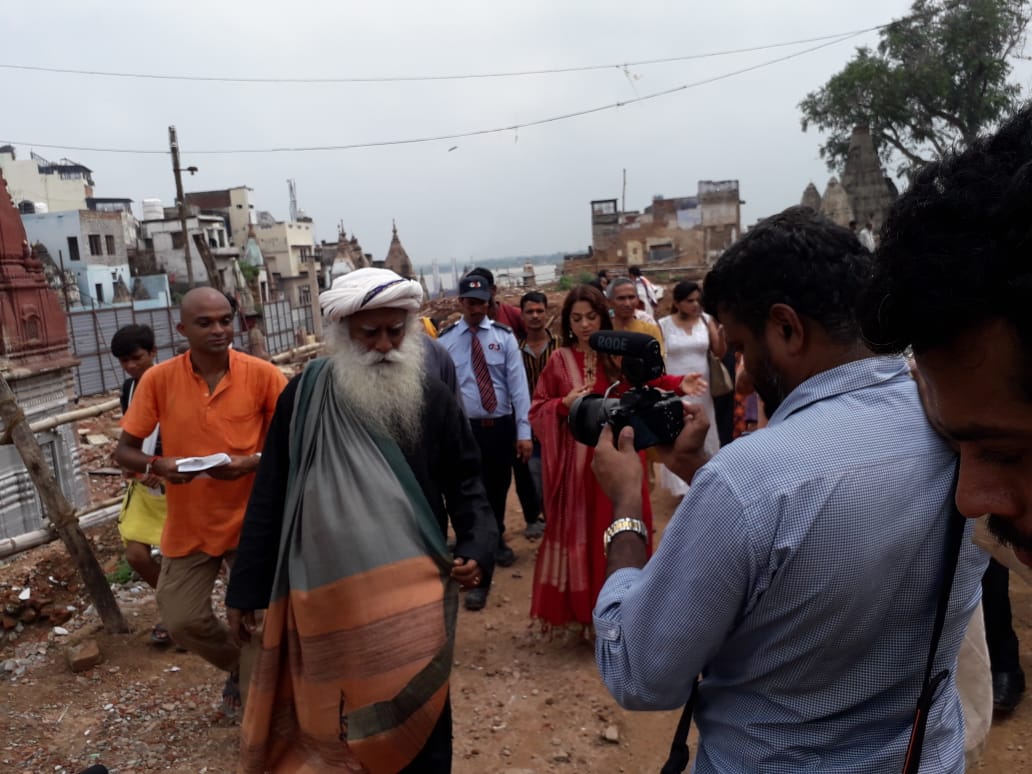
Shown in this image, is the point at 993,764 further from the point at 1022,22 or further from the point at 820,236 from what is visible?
the point at 1022,22

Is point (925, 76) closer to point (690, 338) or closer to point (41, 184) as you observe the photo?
point (690, 338)

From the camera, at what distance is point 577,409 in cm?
198

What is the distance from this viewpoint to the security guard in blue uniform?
17.5 ft

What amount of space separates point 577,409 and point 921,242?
4.09 ft

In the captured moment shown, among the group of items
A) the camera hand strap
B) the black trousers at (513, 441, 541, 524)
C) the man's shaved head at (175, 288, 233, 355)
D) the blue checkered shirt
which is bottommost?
the black trousers at (513, 441, 541, 524)

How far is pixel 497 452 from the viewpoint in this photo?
5.46m

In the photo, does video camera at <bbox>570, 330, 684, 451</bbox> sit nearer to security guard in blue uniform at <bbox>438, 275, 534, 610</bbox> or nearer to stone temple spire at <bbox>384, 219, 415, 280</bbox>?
security guard in blue uniform at <bbox>438, 275, 534, 610</bbox>

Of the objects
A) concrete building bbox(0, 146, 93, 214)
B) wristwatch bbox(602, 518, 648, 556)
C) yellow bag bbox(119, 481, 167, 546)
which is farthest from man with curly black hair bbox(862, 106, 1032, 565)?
concrete building bbox(0, 146, 93, 214)

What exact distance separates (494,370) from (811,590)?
165 inches

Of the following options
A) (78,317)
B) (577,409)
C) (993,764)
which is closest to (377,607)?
(577,409)

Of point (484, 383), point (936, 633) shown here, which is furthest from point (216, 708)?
point (936, 633)

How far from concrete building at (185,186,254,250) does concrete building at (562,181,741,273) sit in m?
25.8

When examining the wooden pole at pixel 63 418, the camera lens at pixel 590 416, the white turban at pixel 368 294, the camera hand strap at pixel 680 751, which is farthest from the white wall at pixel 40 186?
the camera hand strap at pixel 680 751

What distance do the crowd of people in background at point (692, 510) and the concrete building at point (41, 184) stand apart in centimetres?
4226
